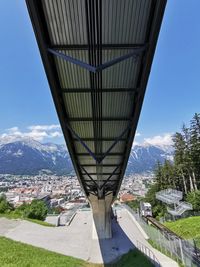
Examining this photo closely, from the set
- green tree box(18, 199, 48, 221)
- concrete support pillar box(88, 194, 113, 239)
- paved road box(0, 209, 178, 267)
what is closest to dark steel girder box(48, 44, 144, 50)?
paved road box(0, 209, 178, 267)

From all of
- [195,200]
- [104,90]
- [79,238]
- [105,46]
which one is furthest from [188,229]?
[105,46]

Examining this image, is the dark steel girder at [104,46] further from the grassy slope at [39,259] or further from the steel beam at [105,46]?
the grassy slope at [39,259]

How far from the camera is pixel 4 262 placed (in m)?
15.3

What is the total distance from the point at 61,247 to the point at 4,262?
6412mm

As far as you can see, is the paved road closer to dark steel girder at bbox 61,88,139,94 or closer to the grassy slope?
the grassy slope

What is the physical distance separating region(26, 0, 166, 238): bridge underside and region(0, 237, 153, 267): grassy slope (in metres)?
6.71

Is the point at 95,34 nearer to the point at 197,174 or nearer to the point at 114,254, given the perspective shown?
the point at 114,254

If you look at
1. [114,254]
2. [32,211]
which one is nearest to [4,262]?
[114,254]

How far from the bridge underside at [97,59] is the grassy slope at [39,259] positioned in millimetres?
6709

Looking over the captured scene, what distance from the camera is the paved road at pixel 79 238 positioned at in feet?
64.0

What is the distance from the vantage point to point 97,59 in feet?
27.2

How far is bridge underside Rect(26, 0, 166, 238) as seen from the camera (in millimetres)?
6672

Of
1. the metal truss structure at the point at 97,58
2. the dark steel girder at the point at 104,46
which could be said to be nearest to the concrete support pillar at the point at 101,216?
the metal truss structure at the point at 97,58

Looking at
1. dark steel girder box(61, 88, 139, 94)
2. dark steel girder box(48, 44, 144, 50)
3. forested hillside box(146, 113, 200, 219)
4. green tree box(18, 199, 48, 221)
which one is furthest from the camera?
forested hillside box(146, 113, 200, 219)
